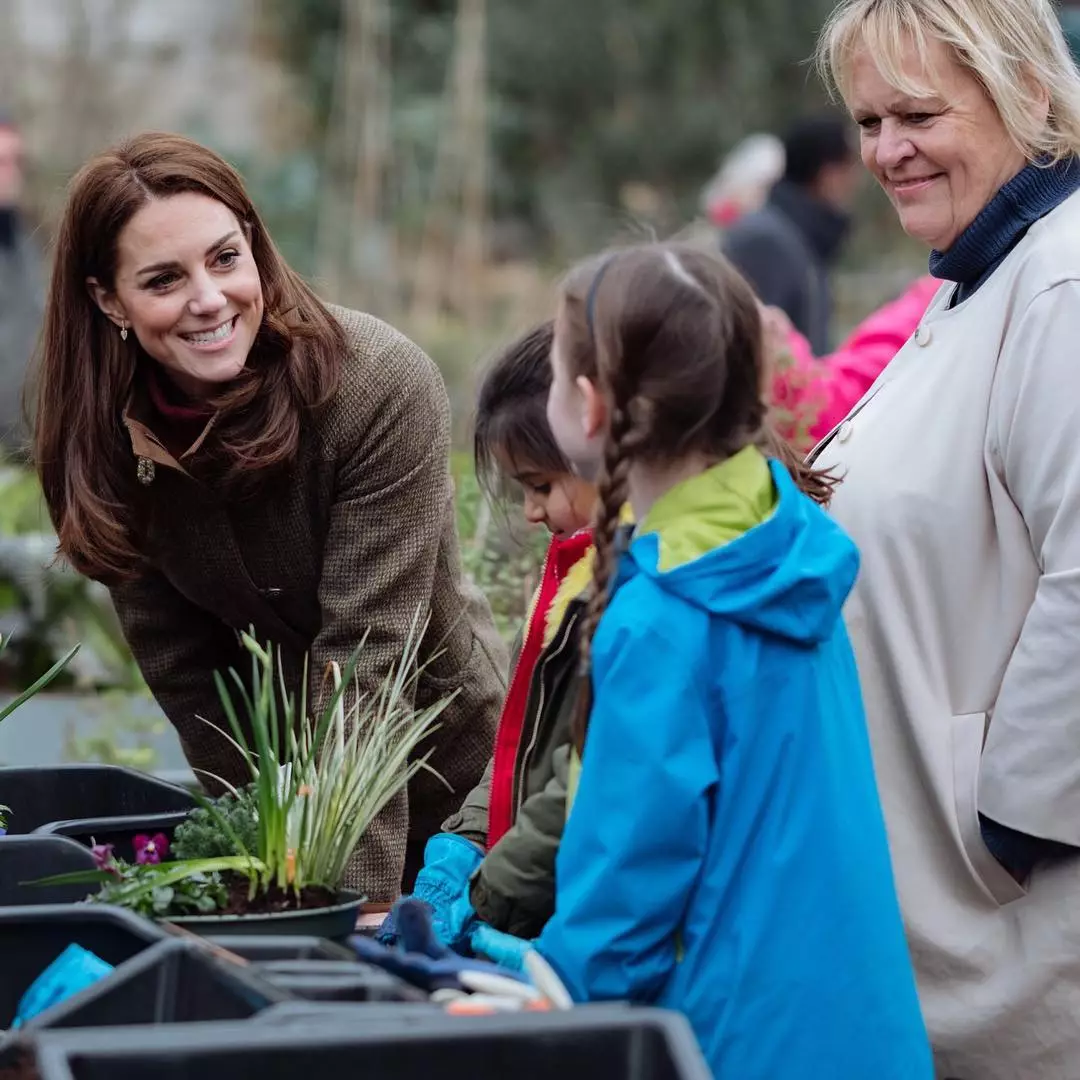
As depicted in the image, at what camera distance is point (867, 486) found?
244cm

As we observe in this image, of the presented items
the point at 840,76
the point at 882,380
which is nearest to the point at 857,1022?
the point at 882,380

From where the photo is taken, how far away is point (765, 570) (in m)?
2.02

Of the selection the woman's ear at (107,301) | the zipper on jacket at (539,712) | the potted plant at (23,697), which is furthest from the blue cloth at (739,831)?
the woman's ear at (107,301)

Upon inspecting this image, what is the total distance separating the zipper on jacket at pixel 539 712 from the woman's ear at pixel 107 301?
98 cm

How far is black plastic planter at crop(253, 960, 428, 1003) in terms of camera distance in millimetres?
1830

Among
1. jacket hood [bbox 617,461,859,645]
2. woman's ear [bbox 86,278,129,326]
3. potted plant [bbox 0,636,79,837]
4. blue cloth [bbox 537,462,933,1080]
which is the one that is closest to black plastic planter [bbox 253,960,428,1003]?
blue cloth [bbox 537,462,933,1080]

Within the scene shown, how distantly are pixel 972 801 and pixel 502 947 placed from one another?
0.65 m

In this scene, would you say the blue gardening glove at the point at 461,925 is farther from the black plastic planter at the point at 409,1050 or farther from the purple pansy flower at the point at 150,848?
the black plastic planter at the point at 409,1050

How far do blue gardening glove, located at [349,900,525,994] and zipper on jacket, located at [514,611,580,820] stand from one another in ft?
0.96

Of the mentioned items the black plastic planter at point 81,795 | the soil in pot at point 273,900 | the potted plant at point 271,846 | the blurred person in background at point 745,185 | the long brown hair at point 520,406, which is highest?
the long brown hair at point 520,406

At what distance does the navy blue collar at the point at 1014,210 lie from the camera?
7.97ft

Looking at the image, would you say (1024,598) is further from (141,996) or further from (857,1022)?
(141,996)

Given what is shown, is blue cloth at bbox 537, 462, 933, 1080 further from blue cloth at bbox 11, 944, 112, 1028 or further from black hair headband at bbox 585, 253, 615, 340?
blue cloth at bbox 11, 944, 112, 1028

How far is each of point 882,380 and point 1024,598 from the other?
0.39 meters
